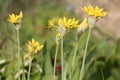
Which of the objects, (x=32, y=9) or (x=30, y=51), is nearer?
(x=30, y=51)

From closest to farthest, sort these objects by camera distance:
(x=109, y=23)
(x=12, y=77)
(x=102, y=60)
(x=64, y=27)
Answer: (x=64, y=27), (x=12, y=77), (x=102, y=60), (x=109, y=23)

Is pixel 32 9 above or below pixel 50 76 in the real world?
below

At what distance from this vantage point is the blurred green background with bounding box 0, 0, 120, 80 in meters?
2.05

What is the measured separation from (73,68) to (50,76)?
14cm

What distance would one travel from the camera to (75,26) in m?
1.67

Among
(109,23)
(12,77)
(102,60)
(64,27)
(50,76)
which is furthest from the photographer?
(109,23)

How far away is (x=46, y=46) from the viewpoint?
205 cm

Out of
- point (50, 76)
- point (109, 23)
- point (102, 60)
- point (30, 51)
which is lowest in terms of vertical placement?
point (109, 23)

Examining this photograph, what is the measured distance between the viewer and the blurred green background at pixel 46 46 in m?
2.05

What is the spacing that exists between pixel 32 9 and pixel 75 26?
459cm

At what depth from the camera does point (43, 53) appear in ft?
6.77

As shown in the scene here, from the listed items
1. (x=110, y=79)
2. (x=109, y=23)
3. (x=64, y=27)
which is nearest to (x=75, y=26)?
(x=64, y=27)

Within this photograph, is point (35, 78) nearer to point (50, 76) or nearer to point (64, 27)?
point (50, 76)

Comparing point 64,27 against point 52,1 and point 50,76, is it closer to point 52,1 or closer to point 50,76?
point 50,76
